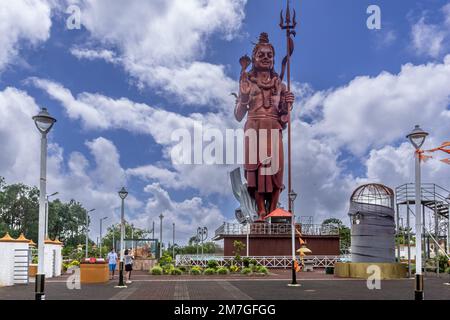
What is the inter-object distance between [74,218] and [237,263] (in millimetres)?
63062

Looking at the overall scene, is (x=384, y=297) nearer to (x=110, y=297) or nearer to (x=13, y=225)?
(x=110, y=297)

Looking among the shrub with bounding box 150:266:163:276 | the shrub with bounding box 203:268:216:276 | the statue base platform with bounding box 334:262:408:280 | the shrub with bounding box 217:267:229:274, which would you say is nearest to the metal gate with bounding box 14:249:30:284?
the shrub with bounding box 150:266:163:276

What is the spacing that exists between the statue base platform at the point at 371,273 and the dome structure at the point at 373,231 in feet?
2.64

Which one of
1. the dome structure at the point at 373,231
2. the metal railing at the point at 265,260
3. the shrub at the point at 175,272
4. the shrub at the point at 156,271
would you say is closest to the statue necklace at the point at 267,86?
the metal railing at the point at 265,260

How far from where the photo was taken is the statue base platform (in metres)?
29.0

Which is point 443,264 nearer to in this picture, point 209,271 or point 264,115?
point 209,271

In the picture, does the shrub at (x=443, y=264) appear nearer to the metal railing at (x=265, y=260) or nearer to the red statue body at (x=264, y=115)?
the metal railing at (x=265, y=260)

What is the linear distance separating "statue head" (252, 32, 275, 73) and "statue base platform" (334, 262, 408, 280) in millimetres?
24412

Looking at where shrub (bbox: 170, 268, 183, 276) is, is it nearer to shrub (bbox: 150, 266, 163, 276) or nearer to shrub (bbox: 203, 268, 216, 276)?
shrub (bbox: 150, 266, 163, 276)

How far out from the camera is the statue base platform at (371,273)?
29047 millimetres

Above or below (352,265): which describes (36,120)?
above
